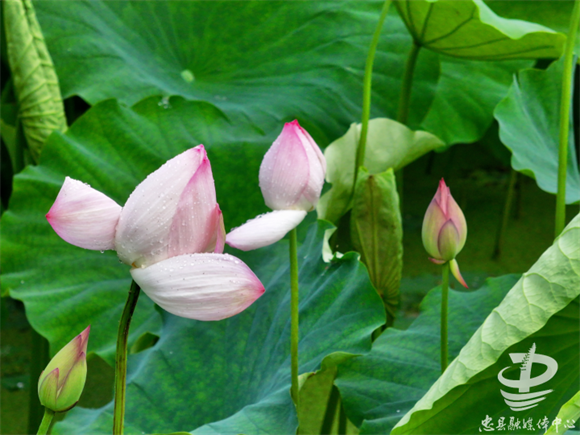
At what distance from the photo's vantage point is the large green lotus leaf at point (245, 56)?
43.8 inches

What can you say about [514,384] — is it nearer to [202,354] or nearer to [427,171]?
[202,354]

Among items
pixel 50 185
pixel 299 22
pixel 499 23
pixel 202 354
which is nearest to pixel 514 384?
pixel 202 354

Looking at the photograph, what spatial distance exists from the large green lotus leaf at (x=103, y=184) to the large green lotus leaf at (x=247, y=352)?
171 mm

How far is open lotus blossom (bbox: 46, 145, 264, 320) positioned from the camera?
311 millimetres

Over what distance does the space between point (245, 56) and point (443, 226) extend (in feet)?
2.46

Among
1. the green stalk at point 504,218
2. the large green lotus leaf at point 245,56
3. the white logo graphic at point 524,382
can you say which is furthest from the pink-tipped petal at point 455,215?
the green stalk at point 504,218

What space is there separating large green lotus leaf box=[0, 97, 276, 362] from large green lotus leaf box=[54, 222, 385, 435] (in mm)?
171

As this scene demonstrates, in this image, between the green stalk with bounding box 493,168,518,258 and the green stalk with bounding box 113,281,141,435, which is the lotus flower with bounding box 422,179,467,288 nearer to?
the green stalk with bounding box 113,281,141,435

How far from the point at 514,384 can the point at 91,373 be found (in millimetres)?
1318

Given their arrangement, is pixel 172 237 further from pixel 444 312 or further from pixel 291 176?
pixel 444 312

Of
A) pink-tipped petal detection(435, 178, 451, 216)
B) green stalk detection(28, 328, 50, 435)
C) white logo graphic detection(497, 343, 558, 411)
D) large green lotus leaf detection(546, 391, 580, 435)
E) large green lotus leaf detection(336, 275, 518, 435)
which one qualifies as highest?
pink-tipped petal detection(435, 178, 451, 216)

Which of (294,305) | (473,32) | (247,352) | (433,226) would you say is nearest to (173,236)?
(294,305)

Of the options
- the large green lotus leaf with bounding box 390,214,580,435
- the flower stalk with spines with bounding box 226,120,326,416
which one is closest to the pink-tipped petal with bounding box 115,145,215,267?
the flower stalk with spines with bounding box 226,120,326,416

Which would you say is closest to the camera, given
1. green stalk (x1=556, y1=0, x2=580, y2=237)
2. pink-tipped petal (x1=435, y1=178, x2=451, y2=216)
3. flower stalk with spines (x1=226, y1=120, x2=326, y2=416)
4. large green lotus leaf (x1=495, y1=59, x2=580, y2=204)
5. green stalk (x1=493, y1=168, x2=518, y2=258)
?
flower stalk with spines (x1=226, y1=120, x2=326, y2=416)
